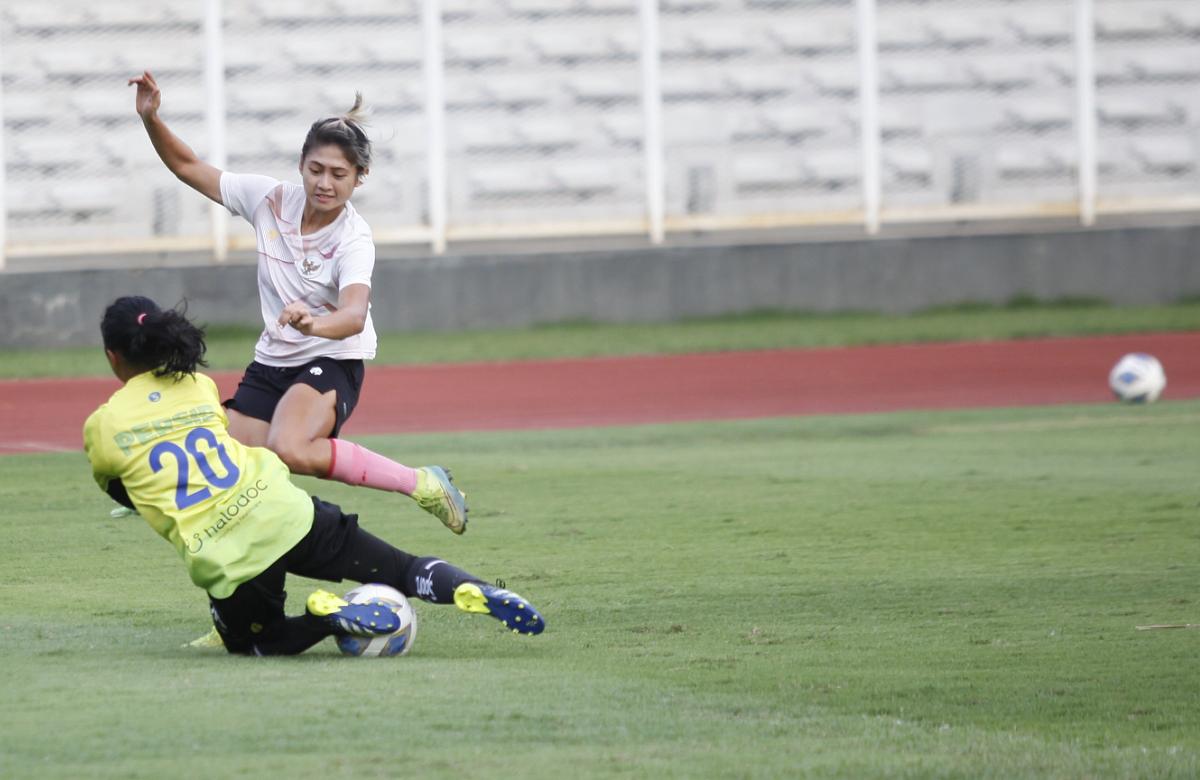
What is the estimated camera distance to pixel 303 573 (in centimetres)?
546

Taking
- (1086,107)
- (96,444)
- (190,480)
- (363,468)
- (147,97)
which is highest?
(1086,107)

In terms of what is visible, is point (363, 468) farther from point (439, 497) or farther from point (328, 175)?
point (328, 175)

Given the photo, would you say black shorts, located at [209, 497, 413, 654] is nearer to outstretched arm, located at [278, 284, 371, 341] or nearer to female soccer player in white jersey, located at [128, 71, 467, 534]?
outstretched arm, located at [278, 284, 371, 341]

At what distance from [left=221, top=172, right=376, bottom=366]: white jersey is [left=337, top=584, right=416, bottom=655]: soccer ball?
5.33 ft

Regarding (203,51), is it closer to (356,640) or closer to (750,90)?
(750,90)

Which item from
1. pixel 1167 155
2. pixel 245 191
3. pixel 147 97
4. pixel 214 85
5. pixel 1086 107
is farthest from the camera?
pixel 1167 155

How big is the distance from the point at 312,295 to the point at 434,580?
1.76 meters

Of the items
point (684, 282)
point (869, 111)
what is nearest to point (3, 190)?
point (684, 282)

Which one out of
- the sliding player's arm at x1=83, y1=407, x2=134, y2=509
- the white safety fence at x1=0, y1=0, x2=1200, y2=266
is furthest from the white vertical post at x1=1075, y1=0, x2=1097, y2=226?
the sliding player's arm at x1=83, y1=407, x2=134, y2=509

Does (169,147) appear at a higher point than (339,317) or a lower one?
higher

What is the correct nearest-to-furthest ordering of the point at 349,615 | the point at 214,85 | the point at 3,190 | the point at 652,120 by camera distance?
the point at 349,615 < the point at 3,190 < the point at 214,85 < the point at 652,120

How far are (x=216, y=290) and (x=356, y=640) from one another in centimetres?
1380

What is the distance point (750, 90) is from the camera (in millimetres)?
21359

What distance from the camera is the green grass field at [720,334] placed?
56.4ft
